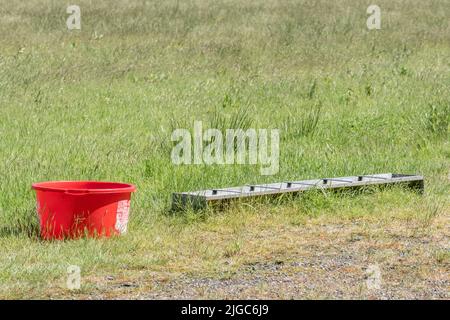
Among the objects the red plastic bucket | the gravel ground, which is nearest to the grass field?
the gravel ground

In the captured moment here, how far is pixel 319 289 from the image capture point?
558 cm

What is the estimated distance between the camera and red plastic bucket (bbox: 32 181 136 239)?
6637mm

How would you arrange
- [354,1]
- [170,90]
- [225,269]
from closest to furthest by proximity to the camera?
1. [225,269]
2. [170,90]
3. [354,1]

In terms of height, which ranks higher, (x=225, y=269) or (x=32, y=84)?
(x=32, y=84)

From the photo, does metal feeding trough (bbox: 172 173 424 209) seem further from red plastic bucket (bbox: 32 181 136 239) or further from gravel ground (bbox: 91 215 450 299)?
red plastic bucket (bbox: 32 181 136 239)

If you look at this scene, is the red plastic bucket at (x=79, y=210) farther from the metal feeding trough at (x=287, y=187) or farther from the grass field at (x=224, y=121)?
the metal feeding trough at (x=287, y=187)

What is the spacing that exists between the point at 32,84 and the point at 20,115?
207 centimetres

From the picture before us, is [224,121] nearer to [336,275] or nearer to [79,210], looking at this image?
[79,210]

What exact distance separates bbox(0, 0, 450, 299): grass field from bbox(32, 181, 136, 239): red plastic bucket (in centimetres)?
Answer: 13

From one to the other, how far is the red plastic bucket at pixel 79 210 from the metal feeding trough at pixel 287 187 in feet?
2.71

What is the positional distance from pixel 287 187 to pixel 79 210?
1.96m

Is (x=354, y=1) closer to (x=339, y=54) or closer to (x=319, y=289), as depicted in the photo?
(x=339, y=54)

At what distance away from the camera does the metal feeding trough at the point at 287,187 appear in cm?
748

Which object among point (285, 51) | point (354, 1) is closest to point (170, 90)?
point (285, 51)
